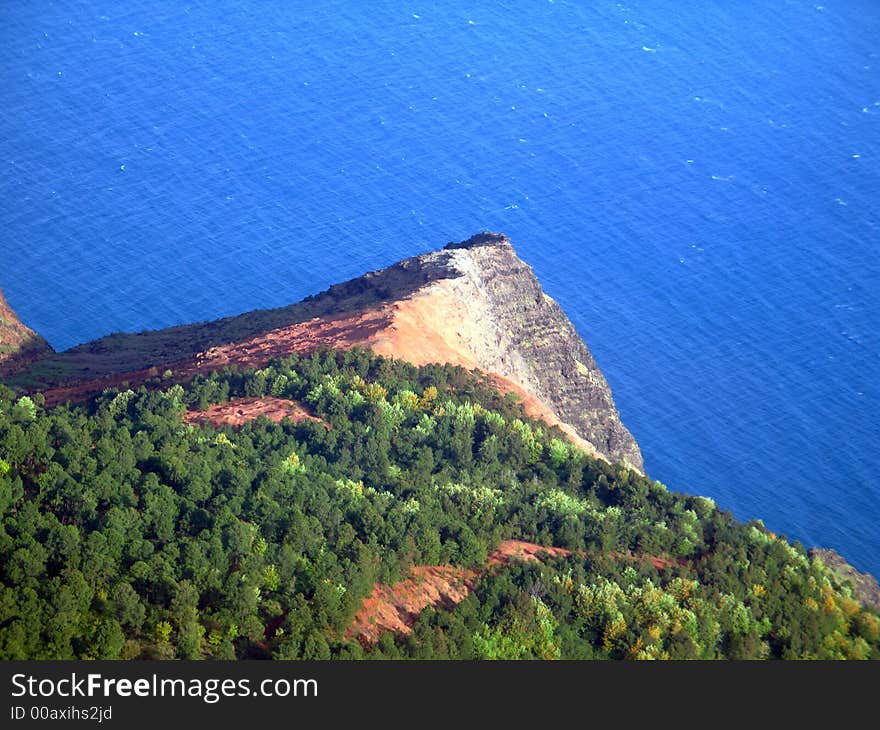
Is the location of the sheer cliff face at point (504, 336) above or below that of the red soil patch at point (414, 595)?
above

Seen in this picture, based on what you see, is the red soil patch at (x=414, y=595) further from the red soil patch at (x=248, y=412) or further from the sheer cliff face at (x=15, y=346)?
the sheer cliff face at (x=15, y=346)

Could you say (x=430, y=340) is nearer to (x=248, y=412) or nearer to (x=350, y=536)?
(x=248, y=412)

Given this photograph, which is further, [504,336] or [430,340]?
[504,336]

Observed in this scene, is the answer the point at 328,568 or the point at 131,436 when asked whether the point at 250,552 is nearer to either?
the point at 328,568

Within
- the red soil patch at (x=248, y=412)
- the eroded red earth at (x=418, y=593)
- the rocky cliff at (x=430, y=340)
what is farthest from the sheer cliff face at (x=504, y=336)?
the eroded red earth at (x=418, y=593)

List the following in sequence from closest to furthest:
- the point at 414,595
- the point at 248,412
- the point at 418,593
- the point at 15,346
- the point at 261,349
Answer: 1. the point at 414,595
2. the point at 418,593
3. the point at 248,412
4. the point at 261,349
5. the point at 15,346

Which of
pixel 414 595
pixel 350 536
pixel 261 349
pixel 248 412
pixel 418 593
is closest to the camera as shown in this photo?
pixel 414 595

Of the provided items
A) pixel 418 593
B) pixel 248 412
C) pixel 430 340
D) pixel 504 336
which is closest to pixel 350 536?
pixel 418 593

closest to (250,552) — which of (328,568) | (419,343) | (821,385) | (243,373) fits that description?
(328,568)
